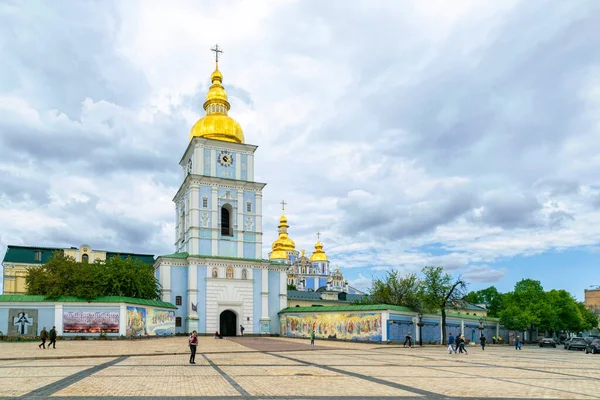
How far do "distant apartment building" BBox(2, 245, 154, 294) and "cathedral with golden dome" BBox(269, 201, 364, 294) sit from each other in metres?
43.7

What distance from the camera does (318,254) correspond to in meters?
125

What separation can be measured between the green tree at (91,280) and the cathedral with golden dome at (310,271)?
6597cm

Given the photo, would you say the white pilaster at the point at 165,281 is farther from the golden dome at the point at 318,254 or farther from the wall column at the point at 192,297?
the golden dome at the point at 318,254

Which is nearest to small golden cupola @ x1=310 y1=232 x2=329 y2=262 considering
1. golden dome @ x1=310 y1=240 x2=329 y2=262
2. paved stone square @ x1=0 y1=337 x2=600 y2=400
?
golden dome @ x1=310 y1=240 x2=329 y2=262

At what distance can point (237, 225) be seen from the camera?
5959cm

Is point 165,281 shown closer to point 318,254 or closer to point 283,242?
point 283,242

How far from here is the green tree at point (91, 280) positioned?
44062 millimetres

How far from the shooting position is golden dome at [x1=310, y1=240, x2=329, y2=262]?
407 feet

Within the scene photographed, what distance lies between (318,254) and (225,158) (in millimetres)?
67099

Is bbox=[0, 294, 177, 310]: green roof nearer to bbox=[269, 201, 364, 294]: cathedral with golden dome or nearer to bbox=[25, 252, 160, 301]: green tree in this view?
bbox=[25, 252, 160, 301]: green tree

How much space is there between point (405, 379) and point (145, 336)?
3276cm

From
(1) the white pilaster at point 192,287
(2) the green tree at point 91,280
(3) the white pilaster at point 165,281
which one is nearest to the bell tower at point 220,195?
(1) the white pilaster at point 192,287

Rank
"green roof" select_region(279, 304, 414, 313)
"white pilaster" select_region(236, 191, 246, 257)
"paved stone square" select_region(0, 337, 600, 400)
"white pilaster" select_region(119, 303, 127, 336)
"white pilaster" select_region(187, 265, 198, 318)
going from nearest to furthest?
"paved stone square" select_region(0, 337, 600, 400) → "white pilaster" select_region(119, 303, 127, 336) → "green roof" select_region(279, 304, 414, 313) → "white pilaster" select_region(187, 265, 198, 318) → "white pilaster" select_region(236, 191, 246, 257)

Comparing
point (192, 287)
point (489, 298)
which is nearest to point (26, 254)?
point (192, 287)
